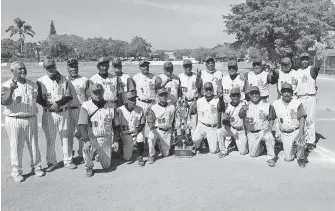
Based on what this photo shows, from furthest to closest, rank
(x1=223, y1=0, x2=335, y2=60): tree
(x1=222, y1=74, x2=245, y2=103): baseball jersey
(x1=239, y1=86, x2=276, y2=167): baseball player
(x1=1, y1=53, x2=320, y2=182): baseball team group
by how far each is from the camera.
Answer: (x1=223, y1=0, x2=335, y2=60): tree
(x1=222, y1=74, x2=245, y2=103): baseball jersey
(x1=239, y1=86, x2=276, y2=167): baseball player
(x1=1, y1=53, x2=320, y2=182): baseball team group

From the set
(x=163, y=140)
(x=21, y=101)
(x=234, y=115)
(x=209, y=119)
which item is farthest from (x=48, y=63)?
(x=234, y=115)

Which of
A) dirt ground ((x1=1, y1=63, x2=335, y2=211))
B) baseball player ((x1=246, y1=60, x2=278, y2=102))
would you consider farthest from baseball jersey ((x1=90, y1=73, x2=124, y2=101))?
baseball player ((x1=246, y1=60, x2=278, y2=102))

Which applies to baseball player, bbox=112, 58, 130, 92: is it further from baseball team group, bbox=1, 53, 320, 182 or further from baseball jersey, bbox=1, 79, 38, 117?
baseball jersey, bbox=1, 79, 38, 117

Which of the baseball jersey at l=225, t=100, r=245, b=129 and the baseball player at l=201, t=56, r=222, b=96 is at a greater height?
the baseball player at l=201, t=56, r=222, b=96

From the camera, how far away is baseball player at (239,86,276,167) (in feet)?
20.5

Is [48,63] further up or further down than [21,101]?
further up

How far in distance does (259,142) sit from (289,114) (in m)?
0.81

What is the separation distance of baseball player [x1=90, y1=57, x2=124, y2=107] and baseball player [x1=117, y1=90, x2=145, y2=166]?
0.35 metres

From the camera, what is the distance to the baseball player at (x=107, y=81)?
6509 millimetres

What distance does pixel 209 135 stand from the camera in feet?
22.0

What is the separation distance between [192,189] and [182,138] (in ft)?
6.16

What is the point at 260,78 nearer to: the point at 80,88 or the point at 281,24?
the point at 80,88

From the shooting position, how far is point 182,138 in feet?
22.3

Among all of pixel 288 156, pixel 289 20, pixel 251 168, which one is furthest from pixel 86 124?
pixel 289 20
